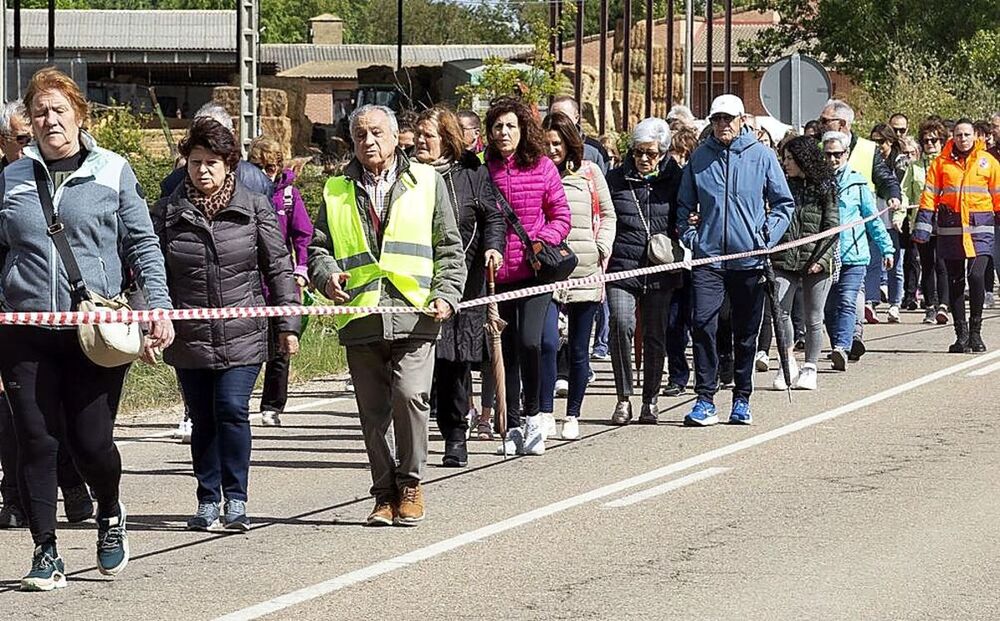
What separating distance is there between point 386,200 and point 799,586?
270cm

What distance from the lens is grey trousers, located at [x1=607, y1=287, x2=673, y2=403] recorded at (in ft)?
42.0

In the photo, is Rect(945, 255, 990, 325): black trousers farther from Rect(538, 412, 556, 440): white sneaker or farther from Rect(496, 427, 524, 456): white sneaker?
Rect(496, 427, 524, 456): white sneaker

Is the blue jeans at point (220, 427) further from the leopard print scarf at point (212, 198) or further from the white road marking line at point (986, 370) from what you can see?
the white road marking line at point (986, 370)

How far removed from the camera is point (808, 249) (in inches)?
583

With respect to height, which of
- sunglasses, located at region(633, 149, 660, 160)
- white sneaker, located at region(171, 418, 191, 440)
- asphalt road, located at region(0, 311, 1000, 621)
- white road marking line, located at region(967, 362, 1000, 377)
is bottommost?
asphalt road, located at region(0, 311, 1000, 621)

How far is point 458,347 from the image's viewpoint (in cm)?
1101

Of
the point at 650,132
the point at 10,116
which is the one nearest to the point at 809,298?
the point at 650,132

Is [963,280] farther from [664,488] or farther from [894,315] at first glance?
[664,488]

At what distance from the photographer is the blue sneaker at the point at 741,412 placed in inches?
498

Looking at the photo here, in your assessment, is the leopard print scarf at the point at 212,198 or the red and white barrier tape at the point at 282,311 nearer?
the red and white barrier tape at the point at 282,311

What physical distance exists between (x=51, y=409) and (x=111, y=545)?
0.62m

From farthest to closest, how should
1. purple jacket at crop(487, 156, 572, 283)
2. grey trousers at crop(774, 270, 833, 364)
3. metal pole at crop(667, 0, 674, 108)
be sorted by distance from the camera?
1. metal pole at crop(667, 0, 674, 108)
2. grey trousers at crop(774, 270, 833, 364)
3. purple jacket at crop(487, 156, 572, 283)

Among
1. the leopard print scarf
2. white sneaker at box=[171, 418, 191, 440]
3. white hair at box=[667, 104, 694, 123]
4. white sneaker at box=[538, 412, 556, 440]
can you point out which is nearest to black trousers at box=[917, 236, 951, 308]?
white hair at box=[667, 104, 694, 123]

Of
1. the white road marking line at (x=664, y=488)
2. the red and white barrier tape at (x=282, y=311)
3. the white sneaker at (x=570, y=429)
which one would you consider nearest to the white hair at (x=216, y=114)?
the red and white barrier tape at (x=282, y=311)
